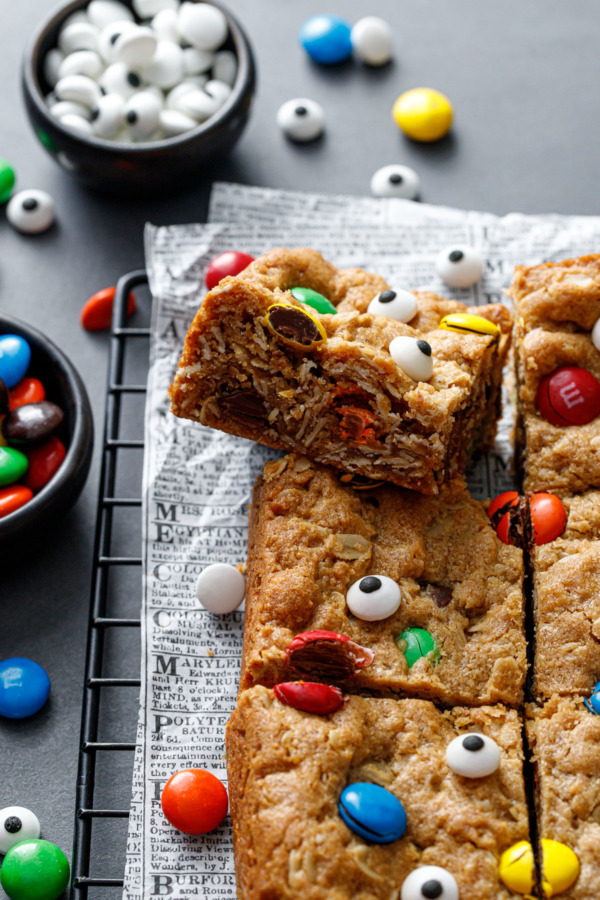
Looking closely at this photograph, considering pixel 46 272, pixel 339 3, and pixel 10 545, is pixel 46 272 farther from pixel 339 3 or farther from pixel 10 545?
pixel 339 3

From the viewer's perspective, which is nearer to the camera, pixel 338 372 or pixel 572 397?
pixel 338 372

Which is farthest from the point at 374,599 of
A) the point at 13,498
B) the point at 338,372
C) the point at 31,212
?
the point at 31,212

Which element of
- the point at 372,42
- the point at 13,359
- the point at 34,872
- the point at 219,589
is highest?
the point at 372,42

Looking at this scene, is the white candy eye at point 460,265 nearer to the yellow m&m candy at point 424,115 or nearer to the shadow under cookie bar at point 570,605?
the yellow m&m candy at point 424,115

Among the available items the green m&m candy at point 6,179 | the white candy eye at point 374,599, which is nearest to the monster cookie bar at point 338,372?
the white candy eye at point 374,599

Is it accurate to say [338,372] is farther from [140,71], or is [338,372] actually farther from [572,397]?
[140,71]

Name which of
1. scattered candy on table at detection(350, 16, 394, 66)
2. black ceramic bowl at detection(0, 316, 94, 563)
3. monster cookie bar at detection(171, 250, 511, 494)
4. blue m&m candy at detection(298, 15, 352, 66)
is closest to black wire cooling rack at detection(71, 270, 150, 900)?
black ceramic bowl at detection(0, 316, 94, 563)

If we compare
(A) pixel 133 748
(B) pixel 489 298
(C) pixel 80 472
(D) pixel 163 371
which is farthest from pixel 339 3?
(A) pixel 133 748
